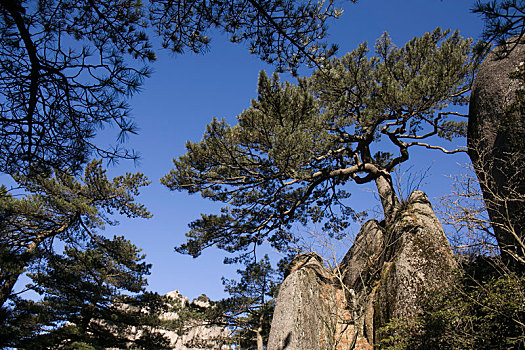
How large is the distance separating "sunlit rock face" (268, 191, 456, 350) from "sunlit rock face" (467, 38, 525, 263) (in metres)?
1.13

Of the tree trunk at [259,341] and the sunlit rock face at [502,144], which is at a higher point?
the sunlit rock face at [502,144]

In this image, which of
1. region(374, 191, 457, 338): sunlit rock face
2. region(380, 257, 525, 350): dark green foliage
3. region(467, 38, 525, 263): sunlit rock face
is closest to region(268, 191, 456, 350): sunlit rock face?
region(374, 191, 457, 338): sunlit rock face

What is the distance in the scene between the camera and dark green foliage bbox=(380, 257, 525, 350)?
3.66 m

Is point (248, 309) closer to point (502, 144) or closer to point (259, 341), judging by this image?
point (259, 341)

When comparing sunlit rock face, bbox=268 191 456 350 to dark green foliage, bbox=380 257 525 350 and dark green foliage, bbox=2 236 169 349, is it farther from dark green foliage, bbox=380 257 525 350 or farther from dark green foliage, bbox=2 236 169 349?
dark green foliage, bbox=2 236 169 349

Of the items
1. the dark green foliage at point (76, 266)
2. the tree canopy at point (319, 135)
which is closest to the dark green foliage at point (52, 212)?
the dark green foliage at point (76, 266)

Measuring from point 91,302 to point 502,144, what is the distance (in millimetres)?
11082

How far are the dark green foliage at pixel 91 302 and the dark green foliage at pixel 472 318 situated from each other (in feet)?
26.1

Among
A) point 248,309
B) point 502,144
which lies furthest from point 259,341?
point 502,144

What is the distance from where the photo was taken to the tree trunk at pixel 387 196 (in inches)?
283

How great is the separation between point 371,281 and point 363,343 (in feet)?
4.13

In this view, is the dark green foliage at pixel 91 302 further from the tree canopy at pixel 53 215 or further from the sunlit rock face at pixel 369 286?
the sunlit rock face at pixel 369 286

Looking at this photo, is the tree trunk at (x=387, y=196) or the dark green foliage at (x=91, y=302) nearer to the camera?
the tree trunk at (x=387, y=196)

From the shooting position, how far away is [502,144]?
521cm
